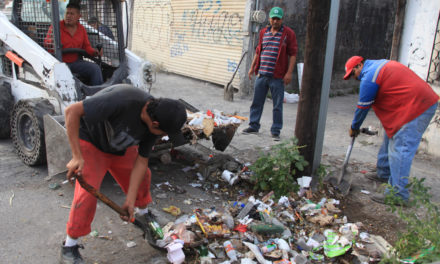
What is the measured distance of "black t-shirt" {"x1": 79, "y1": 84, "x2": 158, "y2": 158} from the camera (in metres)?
2.41

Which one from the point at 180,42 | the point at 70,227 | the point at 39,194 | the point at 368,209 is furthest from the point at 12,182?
the point at 180,42

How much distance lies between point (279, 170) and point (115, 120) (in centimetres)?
210

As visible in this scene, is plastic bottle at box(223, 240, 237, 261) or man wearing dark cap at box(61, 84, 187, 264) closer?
man wearing dark cap at box(61, 84, 187, 264)

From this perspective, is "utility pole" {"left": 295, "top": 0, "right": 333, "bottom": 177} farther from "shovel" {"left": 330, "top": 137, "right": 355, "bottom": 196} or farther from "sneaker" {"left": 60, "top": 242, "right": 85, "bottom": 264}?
"sneaker" {"left": 60, "top": 242, "right": 85, "bottom": 264}

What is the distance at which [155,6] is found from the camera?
514 inches

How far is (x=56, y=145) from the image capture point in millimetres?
3783

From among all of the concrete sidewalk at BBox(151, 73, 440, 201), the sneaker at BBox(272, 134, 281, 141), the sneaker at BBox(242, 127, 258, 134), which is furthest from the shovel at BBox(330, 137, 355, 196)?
the sneaker at BBox(242, 127, 258, 134)

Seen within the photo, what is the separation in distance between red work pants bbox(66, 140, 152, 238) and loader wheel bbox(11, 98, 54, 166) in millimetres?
1834

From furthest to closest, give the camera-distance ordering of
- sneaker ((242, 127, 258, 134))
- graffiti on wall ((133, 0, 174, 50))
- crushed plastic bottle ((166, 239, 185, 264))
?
graffiti on wall ((133, 0, 174, 50))
sneaker ((242, 127, 258, 134))
crushed plastic bottle ((166, 239, 185, 264))

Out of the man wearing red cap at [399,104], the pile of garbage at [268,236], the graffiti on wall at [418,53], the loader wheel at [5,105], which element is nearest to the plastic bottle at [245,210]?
the pile of garbage at [268,236]

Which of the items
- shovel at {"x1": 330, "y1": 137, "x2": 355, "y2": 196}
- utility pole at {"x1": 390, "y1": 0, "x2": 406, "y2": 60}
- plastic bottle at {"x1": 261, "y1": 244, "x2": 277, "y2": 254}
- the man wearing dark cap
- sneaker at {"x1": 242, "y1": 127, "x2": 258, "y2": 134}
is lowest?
plastic bottle at {"x1": 261, "y1": 244, "x2": 277, "y2": 254}

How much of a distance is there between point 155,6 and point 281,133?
8656 mm

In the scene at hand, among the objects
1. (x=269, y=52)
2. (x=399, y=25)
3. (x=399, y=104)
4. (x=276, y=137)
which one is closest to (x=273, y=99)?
(x=276, y=137)

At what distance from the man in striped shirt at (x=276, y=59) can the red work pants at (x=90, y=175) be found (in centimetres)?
367
